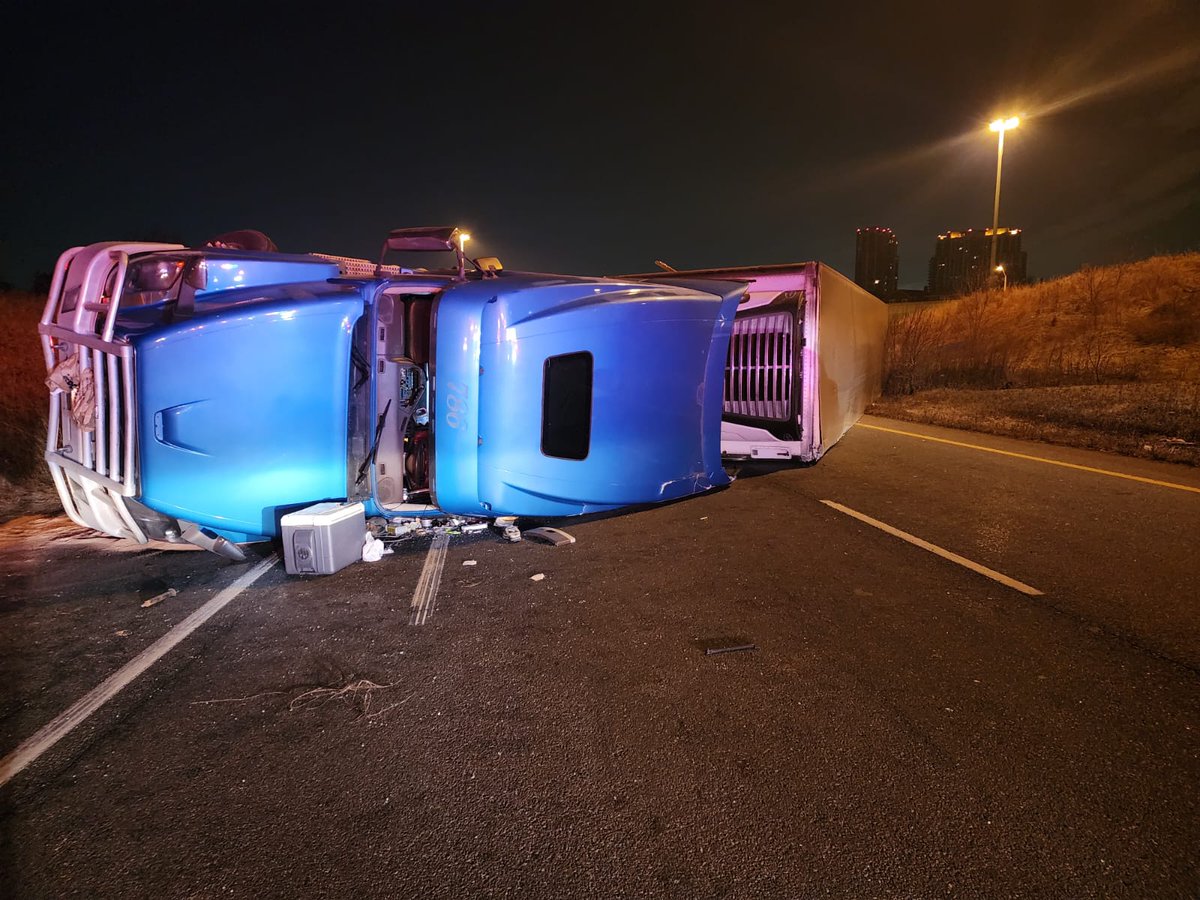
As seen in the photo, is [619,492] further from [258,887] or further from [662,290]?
[258,887]

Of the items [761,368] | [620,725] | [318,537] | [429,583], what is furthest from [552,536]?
[761,368]

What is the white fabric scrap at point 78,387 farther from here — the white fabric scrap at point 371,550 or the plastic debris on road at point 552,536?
the plastic debris on road at point 552,536

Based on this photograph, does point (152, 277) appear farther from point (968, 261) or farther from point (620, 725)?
point (968, 261)

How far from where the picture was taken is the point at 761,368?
284 inches

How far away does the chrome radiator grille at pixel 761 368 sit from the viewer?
7.03 metres

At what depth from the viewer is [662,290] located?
16.1ft

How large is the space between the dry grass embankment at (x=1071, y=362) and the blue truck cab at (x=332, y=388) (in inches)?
319

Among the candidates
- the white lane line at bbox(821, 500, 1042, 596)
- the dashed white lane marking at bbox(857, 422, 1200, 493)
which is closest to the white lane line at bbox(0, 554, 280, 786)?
the white lane line at bbox(821, 500, 1042, 596)

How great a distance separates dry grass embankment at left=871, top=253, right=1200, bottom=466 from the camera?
1012cm

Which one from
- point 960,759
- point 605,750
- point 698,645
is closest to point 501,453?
point 698,645

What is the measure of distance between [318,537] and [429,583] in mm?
776

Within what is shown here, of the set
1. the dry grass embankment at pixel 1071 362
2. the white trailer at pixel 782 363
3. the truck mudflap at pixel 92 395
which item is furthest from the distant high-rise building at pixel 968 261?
the truck mudflap at pixel 92 395

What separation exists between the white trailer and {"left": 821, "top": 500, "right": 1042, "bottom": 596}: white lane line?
4.66 ft

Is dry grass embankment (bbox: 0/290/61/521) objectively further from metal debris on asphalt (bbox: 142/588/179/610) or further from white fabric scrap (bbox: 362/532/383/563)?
white fabric scrap (bbox: 362/532/383/563)
